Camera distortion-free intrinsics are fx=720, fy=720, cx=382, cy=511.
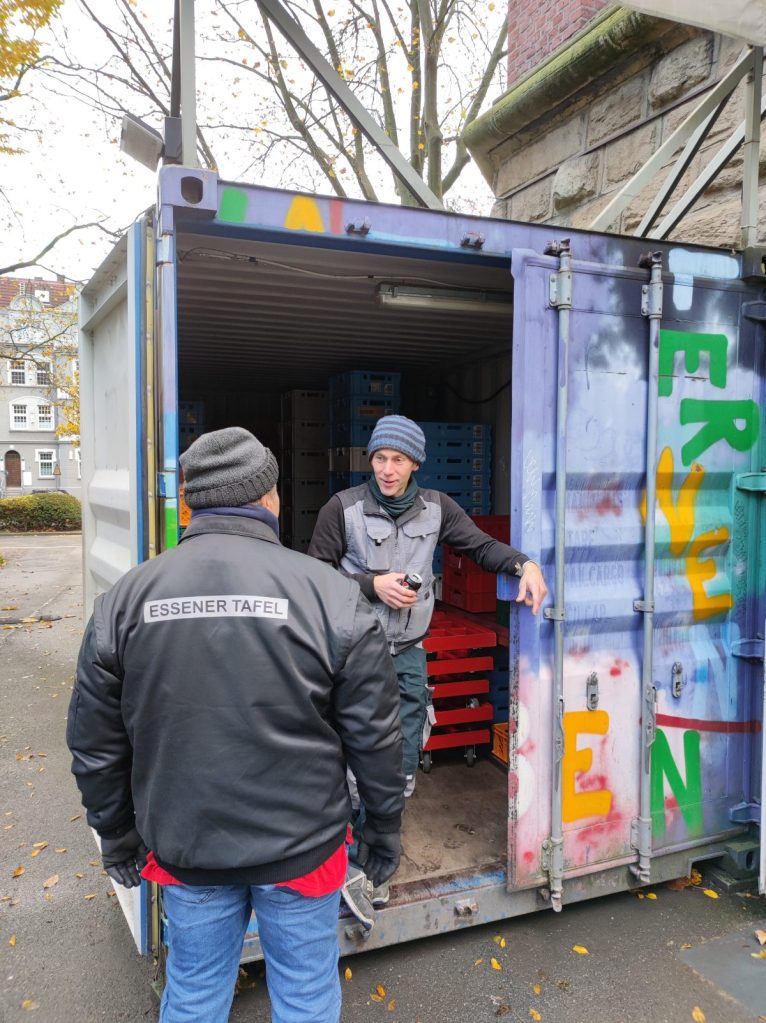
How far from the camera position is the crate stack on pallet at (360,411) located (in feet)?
22.1

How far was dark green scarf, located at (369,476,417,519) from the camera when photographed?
3422 millimetres

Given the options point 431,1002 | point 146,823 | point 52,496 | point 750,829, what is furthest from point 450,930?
point 52,496

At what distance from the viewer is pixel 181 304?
471 cm

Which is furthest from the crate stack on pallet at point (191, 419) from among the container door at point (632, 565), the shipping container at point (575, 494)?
the container door at point (632, 565)

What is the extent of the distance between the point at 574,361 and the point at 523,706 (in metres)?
1.57

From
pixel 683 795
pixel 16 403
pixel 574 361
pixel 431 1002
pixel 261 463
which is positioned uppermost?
pixel 16 403

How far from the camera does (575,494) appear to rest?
3.30 meters

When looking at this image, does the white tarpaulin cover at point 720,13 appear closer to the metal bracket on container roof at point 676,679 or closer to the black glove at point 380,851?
the metal bracket on container roof at point 676,679

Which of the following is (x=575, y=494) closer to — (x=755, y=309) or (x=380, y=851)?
(x=755, y=309)

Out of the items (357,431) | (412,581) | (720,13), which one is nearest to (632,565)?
(412,581)

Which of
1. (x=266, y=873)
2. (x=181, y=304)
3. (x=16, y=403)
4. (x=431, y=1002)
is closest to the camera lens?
(x=266, y=873)

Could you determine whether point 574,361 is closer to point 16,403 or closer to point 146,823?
point 146,823

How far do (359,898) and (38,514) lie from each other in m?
25.3

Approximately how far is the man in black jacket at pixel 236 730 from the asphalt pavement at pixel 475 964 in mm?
1232
